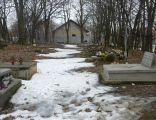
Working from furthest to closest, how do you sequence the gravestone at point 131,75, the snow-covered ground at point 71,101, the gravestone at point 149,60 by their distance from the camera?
the gravestone at point 149,60 < the gravestone at point 131,75 < the snow-covered ground at point 71,101

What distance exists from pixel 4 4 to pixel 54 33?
114 ft

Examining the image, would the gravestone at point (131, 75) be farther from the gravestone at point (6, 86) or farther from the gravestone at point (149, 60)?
the gravestone at point (6, 86)

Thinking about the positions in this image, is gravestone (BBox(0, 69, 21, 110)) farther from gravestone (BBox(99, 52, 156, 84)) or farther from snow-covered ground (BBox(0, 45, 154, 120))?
gravestone (BBox(99, 52, 156, 84))

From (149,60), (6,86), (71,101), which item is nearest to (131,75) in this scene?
(149,60)

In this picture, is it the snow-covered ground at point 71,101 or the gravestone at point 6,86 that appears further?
the gravestone at point 6,86

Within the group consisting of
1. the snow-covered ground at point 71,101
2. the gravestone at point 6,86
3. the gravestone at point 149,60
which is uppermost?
the gravestone at point 149,60

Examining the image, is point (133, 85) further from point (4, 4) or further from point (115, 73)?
point (4, 4)

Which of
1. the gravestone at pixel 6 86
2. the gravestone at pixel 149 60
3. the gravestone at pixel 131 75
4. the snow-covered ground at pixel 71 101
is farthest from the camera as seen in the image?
the gravestone at pixel 149 60

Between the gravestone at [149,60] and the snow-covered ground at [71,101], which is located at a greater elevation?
the gravestone at [149,60]

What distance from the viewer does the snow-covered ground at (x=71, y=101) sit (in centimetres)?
781

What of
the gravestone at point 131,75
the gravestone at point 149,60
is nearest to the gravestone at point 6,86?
the gravestone at point 131,75

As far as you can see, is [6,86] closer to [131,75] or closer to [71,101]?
[71,101]

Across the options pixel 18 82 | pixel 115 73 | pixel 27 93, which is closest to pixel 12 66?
pixel 18 82

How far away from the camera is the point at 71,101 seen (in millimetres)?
9141
